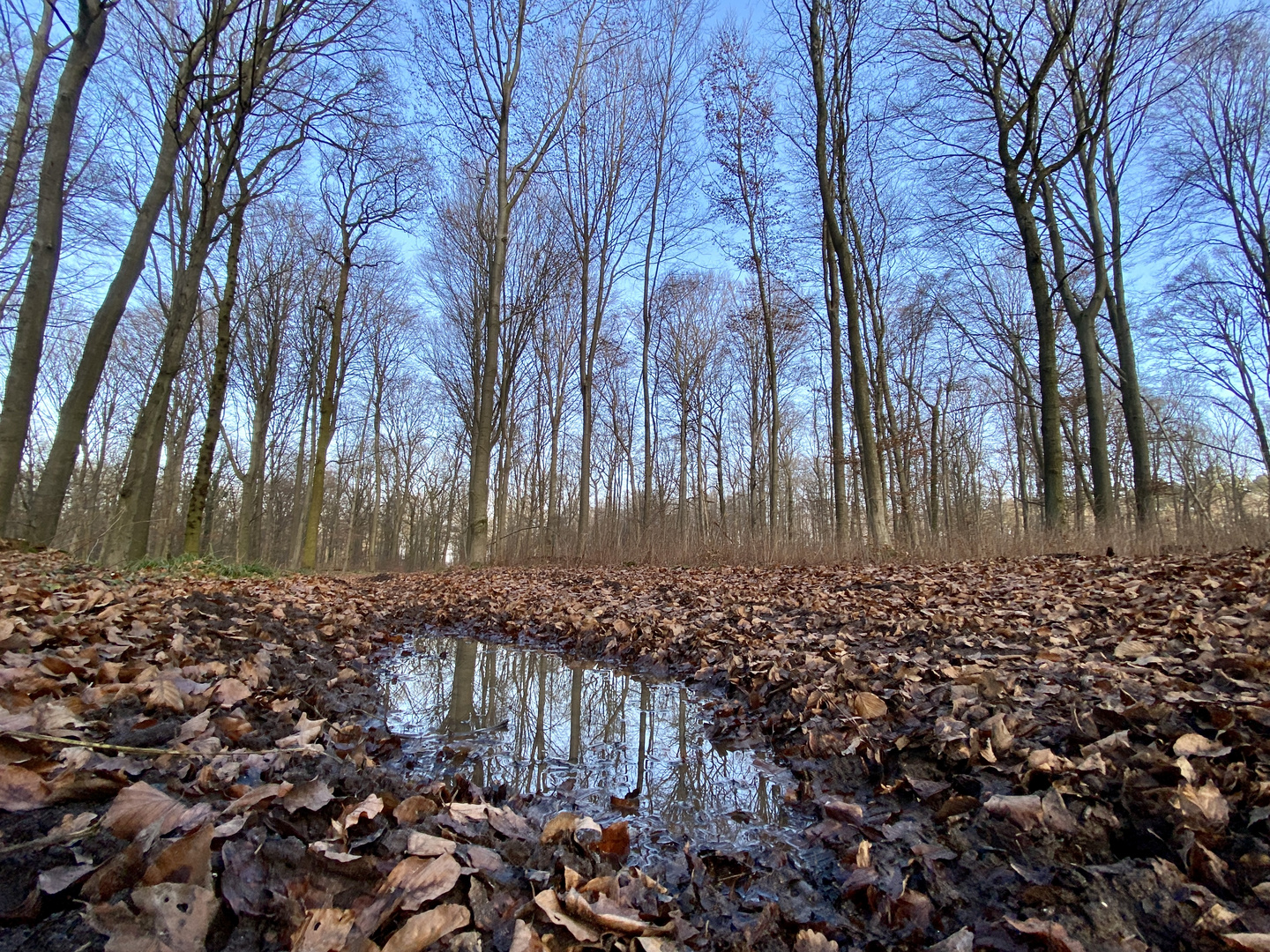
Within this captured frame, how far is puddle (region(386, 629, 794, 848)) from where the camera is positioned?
2311 mm

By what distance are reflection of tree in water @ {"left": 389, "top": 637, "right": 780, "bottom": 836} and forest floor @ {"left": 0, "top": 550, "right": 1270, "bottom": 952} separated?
0.80 ft

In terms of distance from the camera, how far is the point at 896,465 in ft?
57.0

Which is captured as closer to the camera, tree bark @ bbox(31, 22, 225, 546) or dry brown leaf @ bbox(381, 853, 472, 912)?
dry brown leaf @ bbox(381, 853, 472, 912)

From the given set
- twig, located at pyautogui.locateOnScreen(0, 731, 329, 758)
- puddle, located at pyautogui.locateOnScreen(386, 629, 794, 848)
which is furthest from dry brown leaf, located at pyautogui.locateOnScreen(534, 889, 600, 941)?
twig, located at pyautogui.locateOnScreen(0, 731, 329, 758)

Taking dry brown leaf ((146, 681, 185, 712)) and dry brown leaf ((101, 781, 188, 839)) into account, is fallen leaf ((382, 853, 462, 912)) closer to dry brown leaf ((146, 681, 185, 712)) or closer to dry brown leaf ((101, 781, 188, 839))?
dry brown leaf ((101, 781, 188, 839))

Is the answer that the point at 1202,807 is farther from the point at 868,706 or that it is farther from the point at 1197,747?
the point at 868,706

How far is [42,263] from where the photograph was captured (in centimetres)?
698

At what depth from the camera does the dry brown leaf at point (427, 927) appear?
1179 millimetres

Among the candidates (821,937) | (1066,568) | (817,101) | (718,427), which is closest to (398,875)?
(821,937)

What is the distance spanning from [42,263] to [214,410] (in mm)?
4058

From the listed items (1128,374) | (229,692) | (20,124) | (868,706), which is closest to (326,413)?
(20,124)

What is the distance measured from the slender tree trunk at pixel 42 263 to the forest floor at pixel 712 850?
4289 mm

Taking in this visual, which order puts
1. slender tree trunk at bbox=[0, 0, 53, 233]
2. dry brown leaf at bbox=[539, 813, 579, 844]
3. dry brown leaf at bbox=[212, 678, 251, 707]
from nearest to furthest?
dry brown leaf at bbox=[539, 813, 579, 844], dry brown leaf at bbox=[212, 678, 251, 707], slender tree trunk at bbox=[0, 0, 53, 233]

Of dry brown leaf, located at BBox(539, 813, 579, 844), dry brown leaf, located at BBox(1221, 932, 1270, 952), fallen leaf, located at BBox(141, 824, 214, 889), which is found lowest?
dry brown leaf, located at BBox(539, 813, 579, 844)
